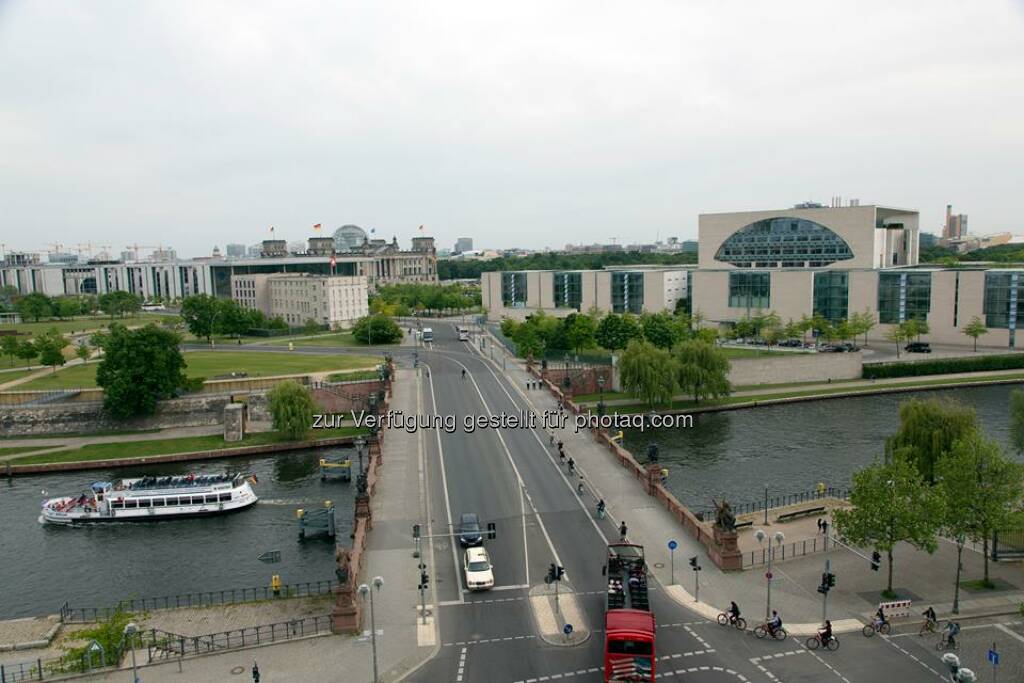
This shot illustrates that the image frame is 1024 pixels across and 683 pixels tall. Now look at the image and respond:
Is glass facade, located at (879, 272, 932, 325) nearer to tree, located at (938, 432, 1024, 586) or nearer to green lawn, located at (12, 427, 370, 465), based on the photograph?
green lawn, located at (12, 427, 370, 465)

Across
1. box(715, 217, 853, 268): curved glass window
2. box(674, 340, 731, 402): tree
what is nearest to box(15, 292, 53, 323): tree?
box(715, 217, 853, 268): curved glass window

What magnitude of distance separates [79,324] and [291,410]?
106 meters

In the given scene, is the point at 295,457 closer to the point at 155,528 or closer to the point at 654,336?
the point at 155,528

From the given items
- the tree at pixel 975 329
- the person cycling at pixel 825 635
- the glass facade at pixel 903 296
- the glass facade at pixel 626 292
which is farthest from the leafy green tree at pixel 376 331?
the person cycling at pixel 825 635

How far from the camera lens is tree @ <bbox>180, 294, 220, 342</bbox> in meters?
120

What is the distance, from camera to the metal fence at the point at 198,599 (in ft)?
124

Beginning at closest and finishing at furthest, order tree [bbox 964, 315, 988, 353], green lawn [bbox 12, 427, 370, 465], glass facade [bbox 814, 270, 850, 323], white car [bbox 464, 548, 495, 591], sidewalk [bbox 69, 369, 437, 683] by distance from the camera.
→ sidewalk [bbox 69, 369, 437, 683]
white car [bbox 464, 548, 495, 591]
green lawn [bbox 12, 427, 370, 465]
tree [bbox 964, 315, 988, 353]
glass facade [bbox 814, 270, 850, 323]

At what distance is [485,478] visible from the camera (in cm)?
5000

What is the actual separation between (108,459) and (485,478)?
3643cm

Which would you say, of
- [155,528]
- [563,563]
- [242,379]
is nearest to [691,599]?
[563,563]

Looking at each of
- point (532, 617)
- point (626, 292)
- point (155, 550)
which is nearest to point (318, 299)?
point (626, 292)

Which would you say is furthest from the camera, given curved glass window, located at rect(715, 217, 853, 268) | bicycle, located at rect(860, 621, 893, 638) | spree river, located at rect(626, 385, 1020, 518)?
curved glass window, located at rect(715, 217, 853, 268)

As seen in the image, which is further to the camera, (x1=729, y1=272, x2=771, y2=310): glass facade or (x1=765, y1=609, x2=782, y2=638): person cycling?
(x1=729, y1=272, x2=771, y2=310): glass facade

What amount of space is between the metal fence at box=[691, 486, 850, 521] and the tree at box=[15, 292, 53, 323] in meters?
151
